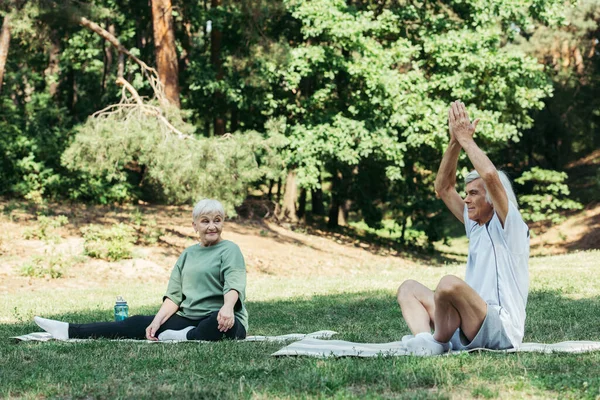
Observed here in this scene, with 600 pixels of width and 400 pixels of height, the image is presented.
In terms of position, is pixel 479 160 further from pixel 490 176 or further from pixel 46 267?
pixel 46 267

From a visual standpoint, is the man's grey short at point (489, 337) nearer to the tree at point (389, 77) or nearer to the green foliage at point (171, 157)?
the green foliage at point (171, 157)

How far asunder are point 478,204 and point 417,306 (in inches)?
38.9

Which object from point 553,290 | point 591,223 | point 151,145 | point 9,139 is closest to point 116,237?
point 151,145

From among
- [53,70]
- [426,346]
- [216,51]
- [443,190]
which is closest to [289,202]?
[216,51]

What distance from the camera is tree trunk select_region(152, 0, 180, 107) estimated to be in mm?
20469

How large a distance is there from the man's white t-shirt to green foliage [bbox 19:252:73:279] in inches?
444

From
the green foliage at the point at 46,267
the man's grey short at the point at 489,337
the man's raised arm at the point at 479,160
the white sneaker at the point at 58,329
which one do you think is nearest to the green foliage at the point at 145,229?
the green foliage at the point at 46,267

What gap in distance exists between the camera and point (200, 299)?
22.2 feet

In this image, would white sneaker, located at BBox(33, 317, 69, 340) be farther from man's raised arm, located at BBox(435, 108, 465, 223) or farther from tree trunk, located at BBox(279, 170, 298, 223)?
tree trunk, located at BBox(279, 170, 298, 223)

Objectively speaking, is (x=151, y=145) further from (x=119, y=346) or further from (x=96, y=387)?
(x=96, y=387)

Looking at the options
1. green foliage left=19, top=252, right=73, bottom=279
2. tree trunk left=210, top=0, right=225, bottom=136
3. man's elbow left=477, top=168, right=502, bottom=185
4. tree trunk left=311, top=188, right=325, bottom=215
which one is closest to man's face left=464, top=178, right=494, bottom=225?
man's elbow left=477, top=168, right=502, bottom=185

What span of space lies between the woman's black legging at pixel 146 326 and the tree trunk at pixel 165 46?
14032mm

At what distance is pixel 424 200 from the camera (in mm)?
26953

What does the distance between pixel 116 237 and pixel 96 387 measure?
12686mm
